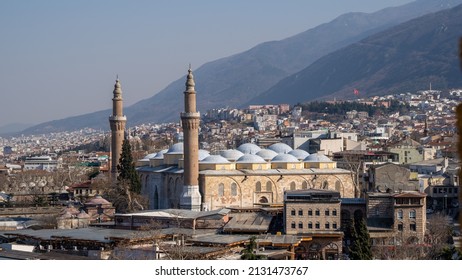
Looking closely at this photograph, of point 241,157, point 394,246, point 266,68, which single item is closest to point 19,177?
point 241,157

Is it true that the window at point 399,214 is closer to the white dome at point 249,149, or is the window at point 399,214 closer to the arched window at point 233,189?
the arched window at point 233,189

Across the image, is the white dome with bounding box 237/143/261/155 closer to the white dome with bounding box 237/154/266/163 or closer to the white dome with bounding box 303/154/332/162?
the white dome with bounding box 303/154/332/162

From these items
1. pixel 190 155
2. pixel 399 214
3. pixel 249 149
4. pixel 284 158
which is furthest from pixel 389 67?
pixel 399 214

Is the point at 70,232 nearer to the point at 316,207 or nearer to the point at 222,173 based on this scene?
the point at 316,207

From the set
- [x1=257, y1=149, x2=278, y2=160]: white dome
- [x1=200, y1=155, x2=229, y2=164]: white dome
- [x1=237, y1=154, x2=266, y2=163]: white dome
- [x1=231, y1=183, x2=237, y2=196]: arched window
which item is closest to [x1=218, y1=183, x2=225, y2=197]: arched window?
[x1=231, y1=183, x2=237, y2=196]: arched window

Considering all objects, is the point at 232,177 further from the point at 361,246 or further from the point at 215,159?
the point at 361,246
